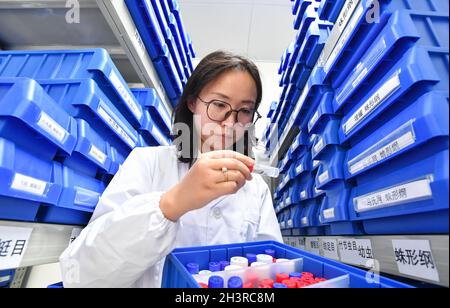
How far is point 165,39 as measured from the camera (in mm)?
1204

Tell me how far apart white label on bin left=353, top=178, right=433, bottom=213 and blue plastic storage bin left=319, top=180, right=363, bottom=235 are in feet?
0.25

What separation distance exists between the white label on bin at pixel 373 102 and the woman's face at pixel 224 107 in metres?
0.31

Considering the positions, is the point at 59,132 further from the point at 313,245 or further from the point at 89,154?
the point at 313,245

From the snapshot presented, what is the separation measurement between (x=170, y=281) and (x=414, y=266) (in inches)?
17.4

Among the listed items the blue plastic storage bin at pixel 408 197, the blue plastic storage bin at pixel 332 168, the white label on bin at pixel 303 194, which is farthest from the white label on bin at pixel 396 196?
the white label on bin at pixel 303 194

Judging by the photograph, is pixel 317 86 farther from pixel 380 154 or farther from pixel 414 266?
pixel 414 266

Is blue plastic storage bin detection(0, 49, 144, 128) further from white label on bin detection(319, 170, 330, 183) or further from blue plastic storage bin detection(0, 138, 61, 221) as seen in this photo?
white label on bin detection(319, 170, 330, 183)

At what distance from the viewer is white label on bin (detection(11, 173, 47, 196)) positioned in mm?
459

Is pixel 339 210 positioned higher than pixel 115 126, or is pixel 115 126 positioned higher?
pixel 115 126

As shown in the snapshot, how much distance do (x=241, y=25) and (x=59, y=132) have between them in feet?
7.04

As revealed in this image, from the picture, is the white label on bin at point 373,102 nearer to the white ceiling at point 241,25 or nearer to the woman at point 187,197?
the woman at point 187,197

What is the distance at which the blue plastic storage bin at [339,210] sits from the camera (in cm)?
69

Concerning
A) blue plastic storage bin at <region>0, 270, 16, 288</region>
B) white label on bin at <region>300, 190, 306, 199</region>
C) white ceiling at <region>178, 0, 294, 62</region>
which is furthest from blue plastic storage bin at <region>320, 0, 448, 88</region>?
blue plastic storage bin at <region>0, 270, 16, 288</region>

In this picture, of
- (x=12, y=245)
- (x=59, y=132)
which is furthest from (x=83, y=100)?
(x=12, y=245)
